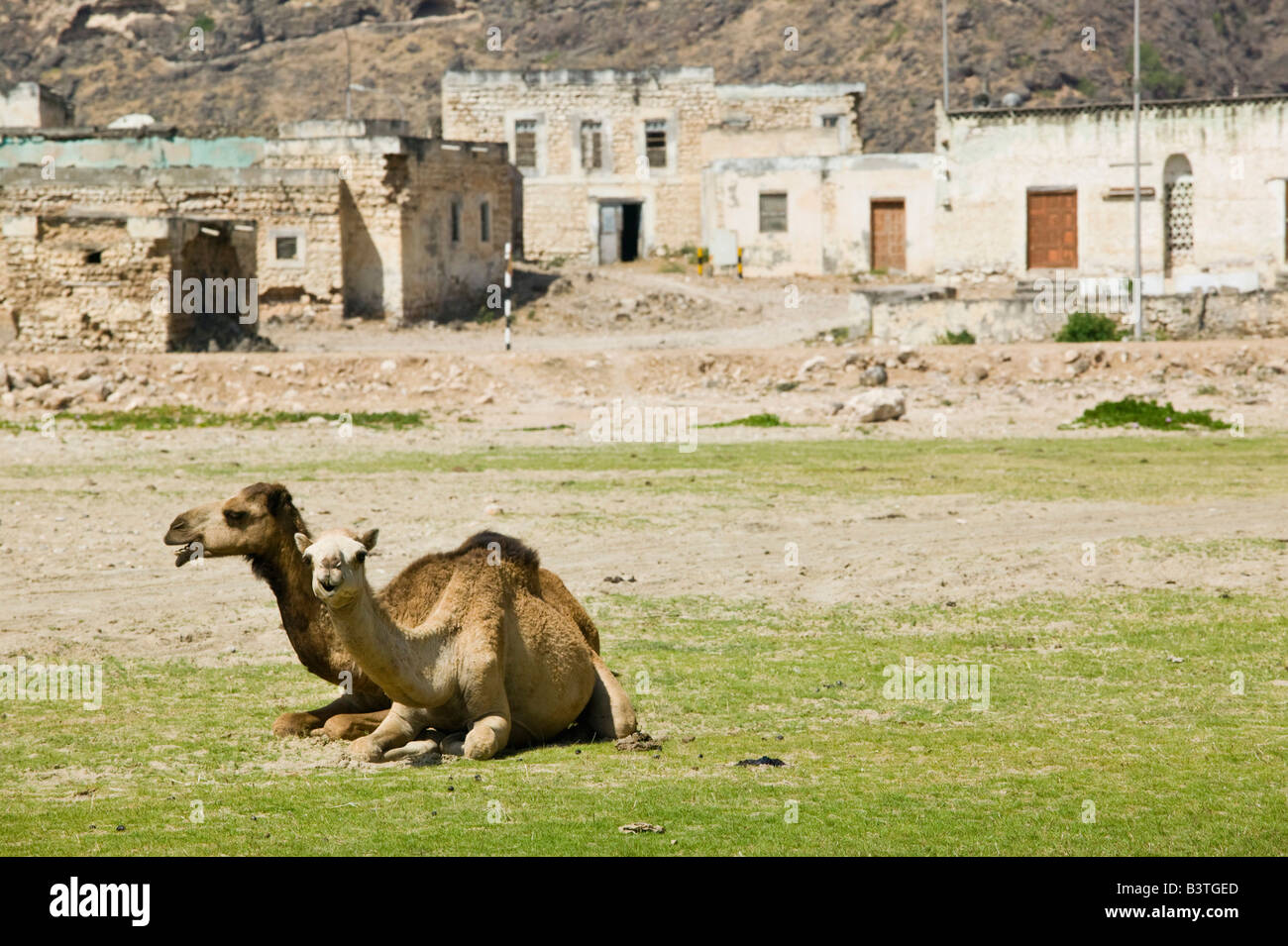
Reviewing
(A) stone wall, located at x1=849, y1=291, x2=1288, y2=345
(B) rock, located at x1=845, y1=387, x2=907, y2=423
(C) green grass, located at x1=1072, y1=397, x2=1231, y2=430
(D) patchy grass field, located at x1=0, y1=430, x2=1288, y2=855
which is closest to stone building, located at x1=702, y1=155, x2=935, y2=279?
(A) stone wall, located at x1=849, y1=291, x2=1288, y2=345

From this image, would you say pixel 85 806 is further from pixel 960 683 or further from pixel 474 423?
pixel 474 423

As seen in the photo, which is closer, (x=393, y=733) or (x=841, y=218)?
(x=393, y=733)

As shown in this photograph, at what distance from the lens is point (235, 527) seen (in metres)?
8.95

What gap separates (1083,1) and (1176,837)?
80.9 metres

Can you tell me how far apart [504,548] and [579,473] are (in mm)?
12116

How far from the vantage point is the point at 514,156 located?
2205 inches

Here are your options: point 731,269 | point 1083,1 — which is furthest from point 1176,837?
point 1083,1

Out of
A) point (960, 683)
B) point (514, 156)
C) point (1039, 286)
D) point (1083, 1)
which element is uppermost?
point (1083, 1)

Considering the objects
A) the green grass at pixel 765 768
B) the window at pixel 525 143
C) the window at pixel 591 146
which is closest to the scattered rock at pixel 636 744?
the green grass at pixel 765 768

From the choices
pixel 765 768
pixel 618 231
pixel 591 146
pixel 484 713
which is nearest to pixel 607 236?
pixel 618 231

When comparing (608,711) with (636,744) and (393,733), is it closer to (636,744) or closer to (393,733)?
(636,744)

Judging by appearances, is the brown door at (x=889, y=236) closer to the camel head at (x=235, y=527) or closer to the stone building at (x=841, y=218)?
the stone building at (x=841, y=218)

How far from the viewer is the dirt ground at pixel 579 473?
14.3m

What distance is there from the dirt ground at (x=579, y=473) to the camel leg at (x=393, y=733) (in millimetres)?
3358
